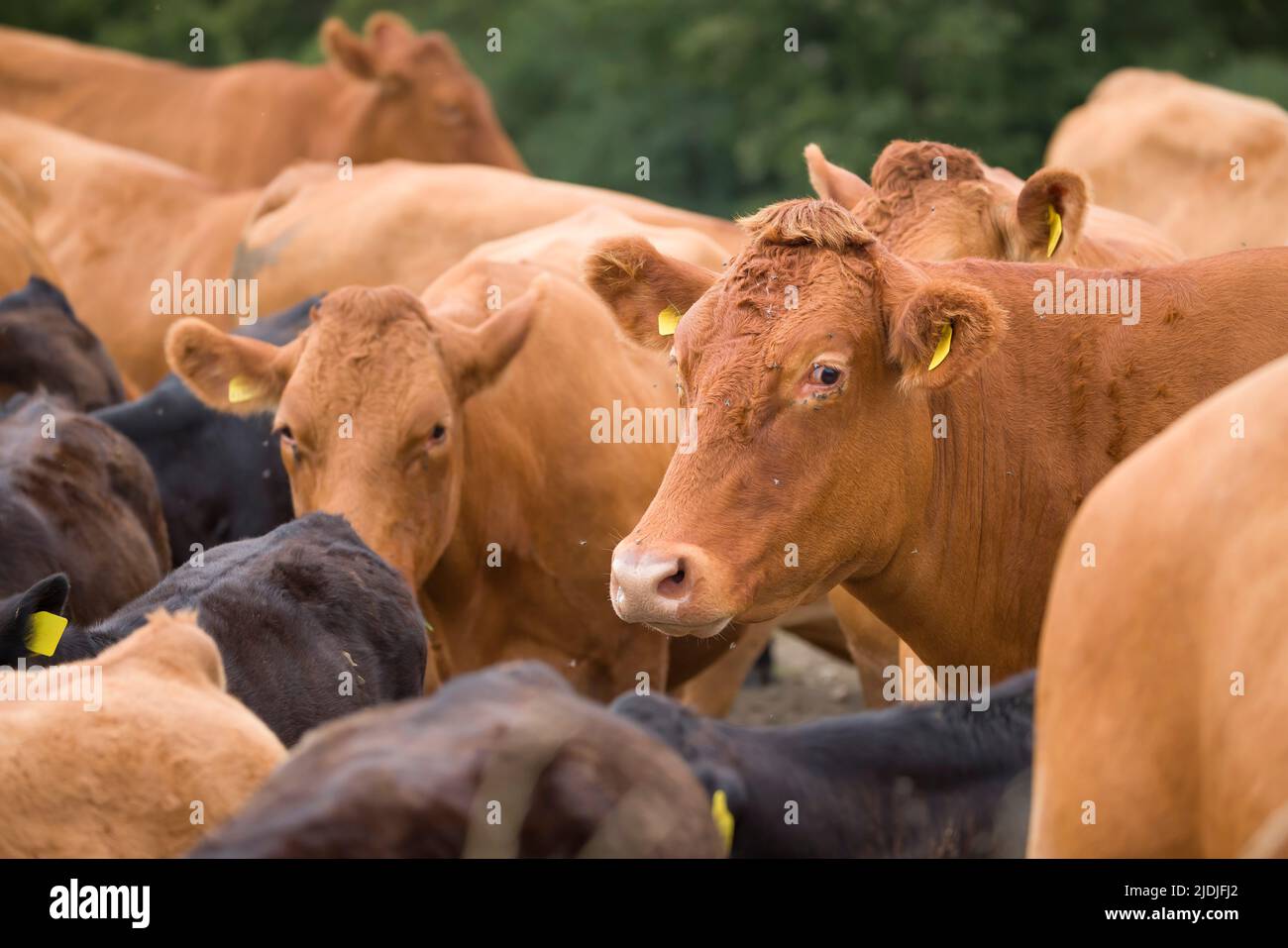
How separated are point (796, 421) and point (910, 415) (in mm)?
317

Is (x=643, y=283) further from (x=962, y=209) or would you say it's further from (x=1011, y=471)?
(x=962, y=209)

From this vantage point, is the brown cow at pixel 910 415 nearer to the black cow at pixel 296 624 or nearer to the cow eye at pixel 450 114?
the black cow at pixel 296 624

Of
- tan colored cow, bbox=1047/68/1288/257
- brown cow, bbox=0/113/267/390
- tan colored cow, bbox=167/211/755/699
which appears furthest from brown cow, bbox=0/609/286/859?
tan colored cow, bbox=1047/68/1288/257

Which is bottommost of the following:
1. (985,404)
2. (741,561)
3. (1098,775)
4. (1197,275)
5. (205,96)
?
(1098,775)

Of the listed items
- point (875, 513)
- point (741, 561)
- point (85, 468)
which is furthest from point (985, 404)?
point (85, 468)

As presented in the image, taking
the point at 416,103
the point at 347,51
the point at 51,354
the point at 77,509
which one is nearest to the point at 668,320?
the point at 77,509

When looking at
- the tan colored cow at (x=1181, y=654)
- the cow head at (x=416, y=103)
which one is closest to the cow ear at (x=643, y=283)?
the tan colored cow at (x=1181, y=654)

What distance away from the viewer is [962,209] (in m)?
4.76

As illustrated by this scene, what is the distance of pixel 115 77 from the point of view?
12.1 metres

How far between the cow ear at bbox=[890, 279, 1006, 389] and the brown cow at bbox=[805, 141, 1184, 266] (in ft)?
3.95

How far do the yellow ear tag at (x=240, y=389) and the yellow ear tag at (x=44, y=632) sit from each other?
1654 millimetres

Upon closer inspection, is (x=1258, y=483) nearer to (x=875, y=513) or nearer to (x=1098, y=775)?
(x=1098, y=775)

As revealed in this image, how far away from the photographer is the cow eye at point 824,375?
3418mm
